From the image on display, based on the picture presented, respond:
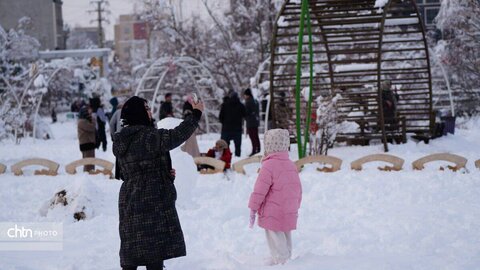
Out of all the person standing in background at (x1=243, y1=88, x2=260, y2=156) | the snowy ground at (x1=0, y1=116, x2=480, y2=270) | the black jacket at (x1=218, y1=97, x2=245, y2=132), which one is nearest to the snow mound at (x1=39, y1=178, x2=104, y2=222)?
the snowy ground at (x1=0, y1=116, x2=480, y2=270)

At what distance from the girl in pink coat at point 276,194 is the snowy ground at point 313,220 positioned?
28 cm

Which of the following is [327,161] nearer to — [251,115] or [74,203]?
[74,203]

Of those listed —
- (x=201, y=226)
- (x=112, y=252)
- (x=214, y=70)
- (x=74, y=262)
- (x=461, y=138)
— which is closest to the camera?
(x=74, y=262)

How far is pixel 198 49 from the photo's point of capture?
31938 millimetres

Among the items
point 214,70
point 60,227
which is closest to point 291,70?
point 214,70

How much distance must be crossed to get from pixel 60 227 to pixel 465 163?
6321mm

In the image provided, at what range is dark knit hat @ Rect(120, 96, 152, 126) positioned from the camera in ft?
17.6

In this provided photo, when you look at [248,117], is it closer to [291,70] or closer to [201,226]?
[201,226]

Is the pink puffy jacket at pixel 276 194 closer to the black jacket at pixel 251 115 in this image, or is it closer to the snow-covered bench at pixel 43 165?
the snow-covered bench at pixel 43 165

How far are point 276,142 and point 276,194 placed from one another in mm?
411

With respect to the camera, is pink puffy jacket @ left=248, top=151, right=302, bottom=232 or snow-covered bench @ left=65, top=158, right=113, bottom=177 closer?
pink puffy jacket @ left=248, top=151, right=302, bottom=232

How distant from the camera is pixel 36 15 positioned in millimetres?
74500

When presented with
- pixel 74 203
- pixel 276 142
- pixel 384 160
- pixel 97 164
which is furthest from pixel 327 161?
pixel 276 142

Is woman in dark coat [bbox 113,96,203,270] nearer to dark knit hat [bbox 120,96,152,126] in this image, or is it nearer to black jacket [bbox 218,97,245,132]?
dark knit hat [bbox 120,96,152,126]
